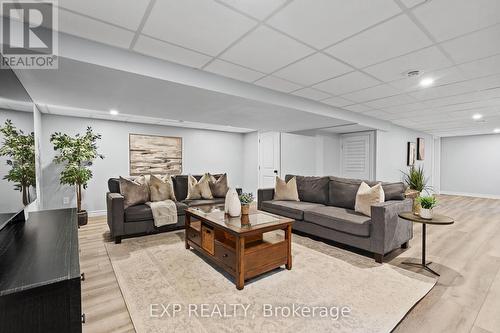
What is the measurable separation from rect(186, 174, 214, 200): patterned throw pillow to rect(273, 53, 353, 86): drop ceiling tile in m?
2.73

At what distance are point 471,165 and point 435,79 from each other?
7.46 m

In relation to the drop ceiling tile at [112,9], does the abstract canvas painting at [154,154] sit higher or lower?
lower

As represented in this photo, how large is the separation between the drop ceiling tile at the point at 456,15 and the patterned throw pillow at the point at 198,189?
13.1 ft

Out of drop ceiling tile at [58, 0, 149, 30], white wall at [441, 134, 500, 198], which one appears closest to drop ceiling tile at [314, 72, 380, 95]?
drop ceiling tile at [58, 0, 149, 30]

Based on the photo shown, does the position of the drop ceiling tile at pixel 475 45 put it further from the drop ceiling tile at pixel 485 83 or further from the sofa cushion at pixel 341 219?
A: the sofa cushion at pixel 341 219

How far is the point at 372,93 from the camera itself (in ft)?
11.5

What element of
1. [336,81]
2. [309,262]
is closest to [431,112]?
[336,81]

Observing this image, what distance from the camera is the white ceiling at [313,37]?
63.4 inches

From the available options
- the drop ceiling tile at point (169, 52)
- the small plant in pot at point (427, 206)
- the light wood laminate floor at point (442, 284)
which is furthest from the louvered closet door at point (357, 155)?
the drop ceiling tile at point (169, 52)

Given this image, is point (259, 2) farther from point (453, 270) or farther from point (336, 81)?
point (453, 270)

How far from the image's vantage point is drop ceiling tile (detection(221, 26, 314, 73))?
1.98 m

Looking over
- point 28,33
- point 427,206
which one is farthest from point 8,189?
point 427,206

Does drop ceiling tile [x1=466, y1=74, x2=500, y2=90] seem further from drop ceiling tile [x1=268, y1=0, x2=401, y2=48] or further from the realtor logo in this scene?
the realtor logo

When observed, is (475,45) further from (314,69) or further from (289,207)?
(289,207)
